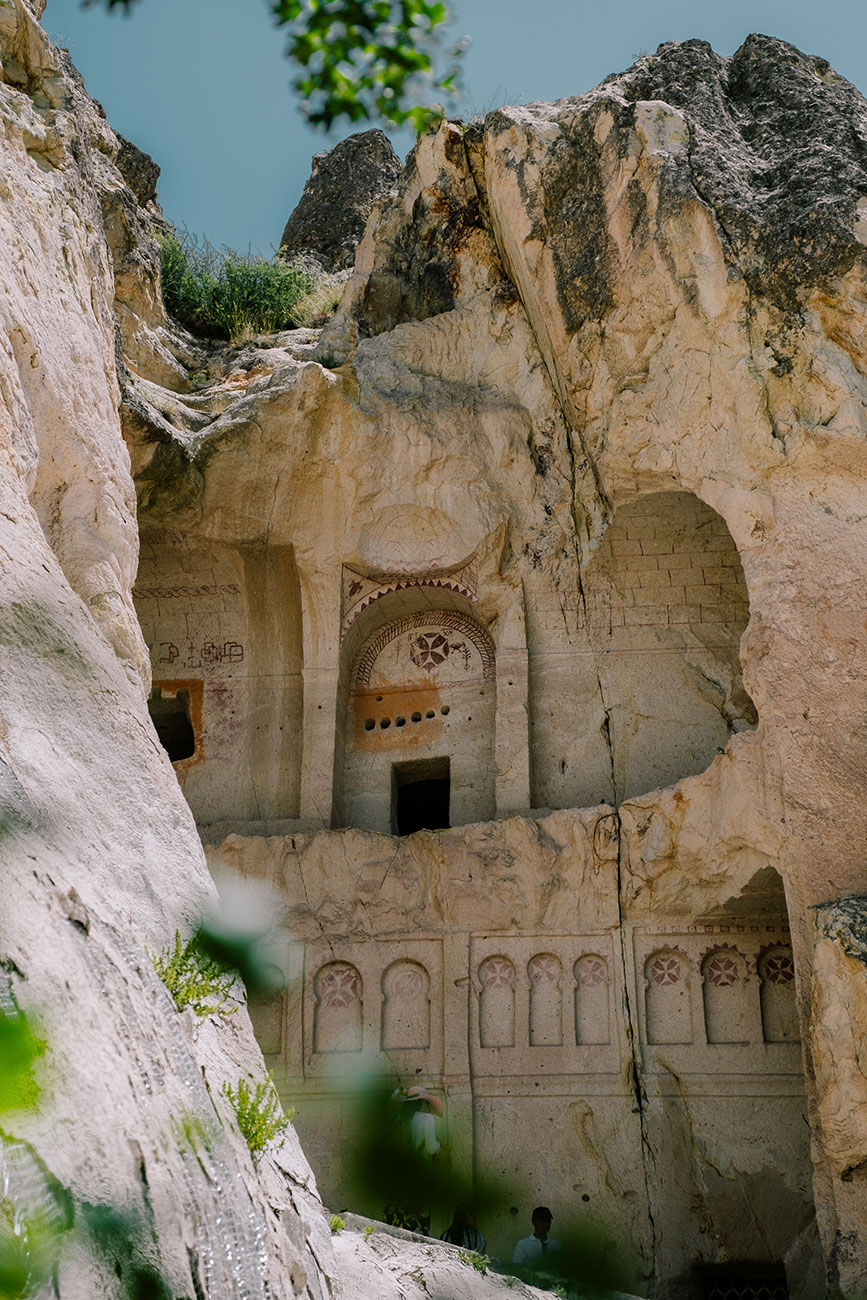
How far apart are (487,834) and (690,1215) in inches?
124

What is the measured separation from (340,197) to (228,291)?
14.4 feet

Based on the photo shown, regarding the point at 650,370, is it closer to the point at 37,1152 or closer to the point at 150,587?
the point at 150,587

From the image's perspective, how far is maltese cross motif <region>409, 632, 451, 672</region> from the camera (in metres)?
13.0

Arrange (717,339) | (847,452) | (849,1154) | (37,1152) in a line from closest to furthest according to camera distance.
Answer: (37,1152) < (849,1154) < (847,452) < (717,339)

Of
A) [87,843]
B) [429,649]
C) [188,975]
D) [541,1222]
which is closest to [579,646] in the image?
[429,649]

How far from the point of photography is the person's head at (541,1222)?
973 cm

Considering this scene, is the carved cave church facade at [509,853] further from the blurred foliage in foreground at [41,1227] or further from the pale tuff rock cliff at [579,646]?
the blurred foliage in foreground at [41,1227]

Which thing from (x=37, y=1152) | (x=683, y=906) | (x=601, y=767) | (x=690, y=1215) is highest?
(x=601, y=767)

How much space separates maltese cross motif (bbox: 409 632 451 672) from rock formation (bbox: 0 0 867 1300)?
0.11ft

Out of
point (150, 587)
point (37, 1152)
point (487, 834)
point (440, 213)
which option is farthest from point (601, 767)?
point (37, 1152)

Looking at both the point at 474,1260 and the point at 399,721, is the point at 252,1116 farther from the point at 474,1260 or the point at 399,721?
the point at 399,721

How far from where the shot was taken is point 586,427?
12.0m

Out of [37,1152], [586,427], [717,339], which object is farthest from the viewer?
[586,427]

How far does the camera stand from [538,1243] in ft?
31.1
